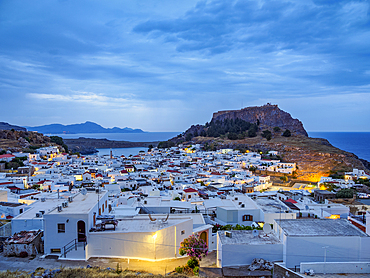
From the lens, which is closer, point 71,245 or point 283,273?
point 283,273

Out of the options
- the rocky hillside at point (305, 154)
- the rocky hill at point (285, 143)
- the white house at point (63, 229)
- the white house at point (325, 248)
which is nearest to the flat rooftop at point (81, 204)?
the white house at point (63, 229)

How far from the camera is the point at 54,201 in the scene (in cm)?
1403

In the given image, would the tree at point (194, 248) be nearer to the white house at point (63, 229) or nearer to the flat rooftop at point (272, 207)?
the white house at point (63, 229)

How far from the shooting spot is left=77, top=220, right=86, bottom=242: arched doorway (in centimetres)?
967

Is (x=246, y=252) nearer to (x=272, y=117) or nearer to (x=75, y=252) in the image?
(x=75, y=252)

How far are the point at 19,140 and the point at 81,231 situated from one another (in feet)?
208

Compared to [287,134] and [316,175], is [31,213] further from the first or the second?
[287,134]

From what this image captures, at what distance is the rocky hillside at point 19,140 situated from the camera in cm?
5647

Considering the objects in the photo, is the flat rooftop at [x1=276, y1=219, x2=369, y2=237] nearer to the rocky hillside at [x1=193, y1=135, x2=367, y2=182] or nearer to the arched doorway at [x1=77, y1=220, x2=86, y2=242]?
the arched doorway at [x1=77, y1=220, x2=86, y2=242]

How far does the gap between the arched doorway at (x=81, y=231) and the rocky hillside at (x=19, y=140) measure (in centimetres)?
5378

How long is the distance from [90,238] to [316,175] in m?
47.8

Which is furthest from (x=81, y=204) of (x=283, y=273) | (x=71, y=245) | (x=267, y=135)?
(x=267, y=135)

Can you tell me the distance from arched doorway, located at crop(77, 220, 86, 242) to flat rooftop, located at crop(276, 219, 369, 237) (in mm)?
7114

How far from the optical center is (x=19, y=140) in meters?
62.6
